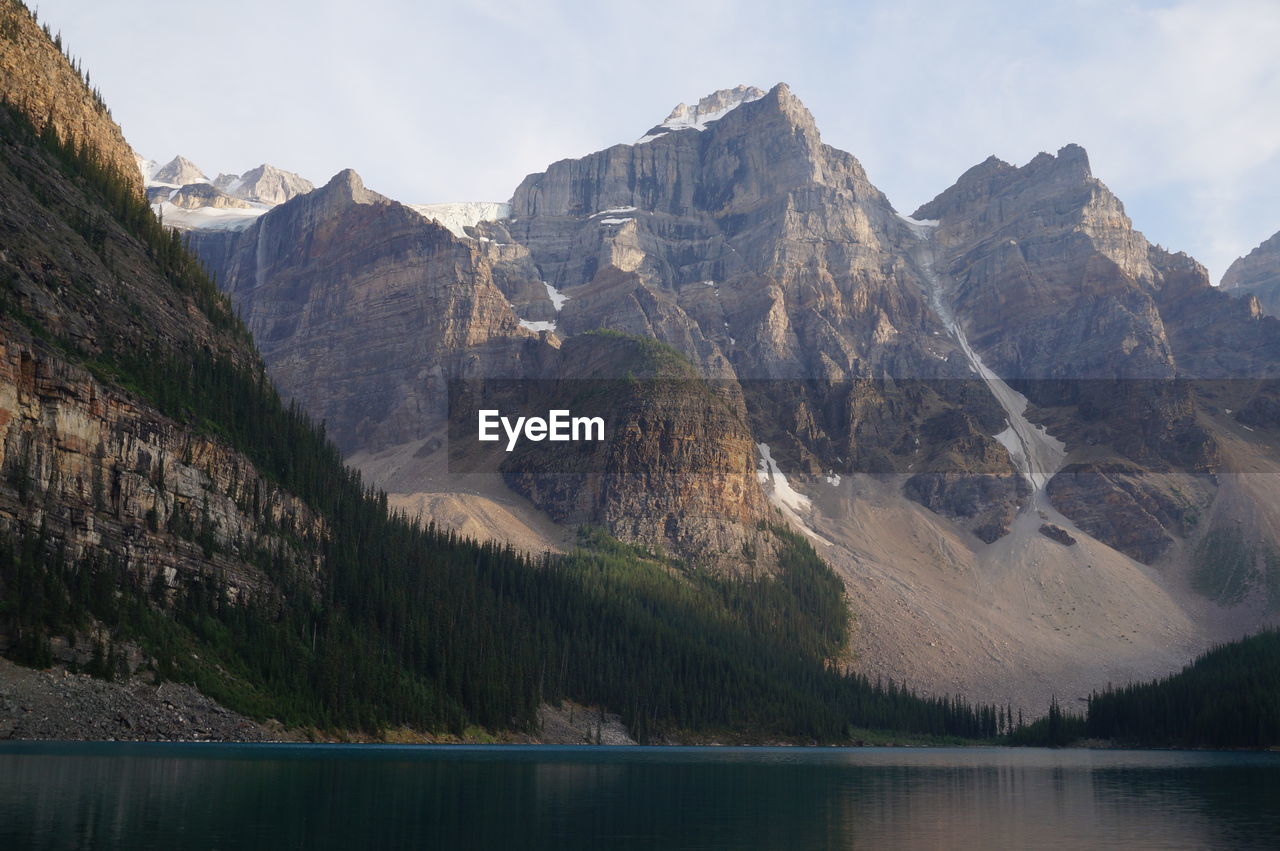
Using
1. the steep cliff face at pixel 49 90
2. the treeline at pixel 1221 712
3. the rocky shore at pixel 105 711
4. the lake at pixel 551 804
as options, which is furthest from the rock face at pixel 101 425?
the treeline at pixel 1221 712

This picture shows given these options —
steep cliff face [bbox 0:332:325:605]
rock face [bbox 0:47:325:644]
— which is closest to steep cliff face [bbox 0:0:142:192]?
rock face [bbox 0:47:325:644]

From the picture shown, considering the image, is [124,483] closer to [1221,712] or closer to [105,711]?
[105,711]

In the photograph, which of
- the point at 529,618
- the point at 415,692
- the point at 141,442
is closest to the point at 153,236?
the point at 141,442

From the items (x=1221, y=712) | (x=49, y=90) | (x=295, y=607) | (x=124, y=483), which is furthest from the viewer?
(x=1221, y=712)

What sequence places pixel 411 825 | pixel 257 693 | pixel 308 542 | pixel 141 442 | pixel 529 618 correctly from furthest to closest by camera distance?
pixel 529 618, pixel 308 542, pixel 141 442, pixel 257 693, pixel 411 825

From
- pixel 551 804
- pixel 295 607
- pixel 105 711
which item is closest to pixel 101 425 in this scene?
pixel 295 607

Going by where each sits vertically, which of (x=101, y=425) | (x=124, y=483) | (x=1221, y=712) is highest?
(x=101, y=425)

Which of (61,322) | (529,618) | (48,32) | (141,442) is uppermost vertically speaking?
(48,32)

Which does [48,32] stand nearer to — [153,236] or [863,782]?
[153,236]
